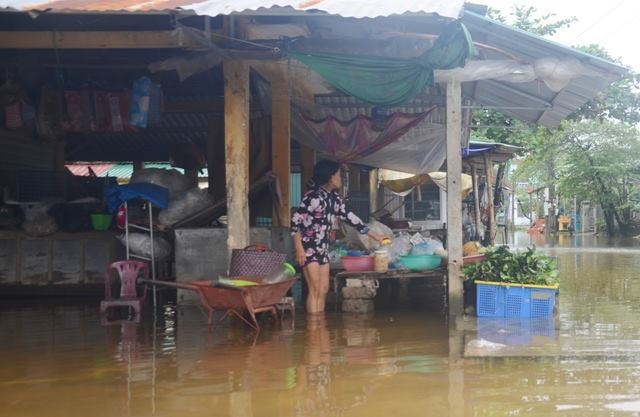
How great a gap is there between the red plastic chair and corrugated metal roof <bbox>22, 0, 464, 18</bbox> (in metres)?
3.25

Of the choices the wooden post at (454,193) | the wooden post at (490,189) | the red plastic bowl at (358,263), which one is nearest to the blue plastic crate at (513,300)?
the wooden post at (454,193)

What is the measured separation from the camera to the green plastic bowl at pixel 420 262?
28.3 feet

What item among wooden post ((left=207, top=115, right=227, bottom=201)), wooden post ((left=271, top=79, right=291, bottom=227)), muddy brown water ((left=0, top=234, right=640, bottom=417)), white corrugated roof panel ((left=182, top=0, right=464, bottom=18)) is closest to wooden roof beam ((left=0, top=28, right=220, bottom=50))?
white corrugated roof panel ((left=182, top=0, right=464, bottom=18))

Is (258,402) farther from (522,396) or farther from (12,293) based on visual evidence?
(12,293)

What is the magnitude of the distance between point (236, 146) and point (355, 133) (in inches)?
112

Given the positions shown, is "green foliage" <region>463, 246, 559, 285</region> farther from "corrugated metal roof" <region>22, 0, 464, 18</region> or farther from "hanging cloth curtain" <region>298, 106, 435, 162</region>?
"corrugated metal roof" <region>22, 0, 464, 18</region>

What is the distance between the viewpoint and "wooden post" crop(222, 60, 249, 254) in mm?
7766

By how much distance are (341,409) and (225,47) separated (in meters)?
4.57

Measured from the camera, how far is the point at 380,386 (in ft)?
16.2

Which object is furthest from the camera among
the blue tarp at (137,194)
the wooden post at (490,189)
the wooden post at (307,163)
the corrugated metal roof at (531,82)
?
the wooden post at (490,189)

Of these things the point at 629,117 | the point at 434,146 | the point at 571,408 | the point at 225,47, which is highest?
the point at 629,117

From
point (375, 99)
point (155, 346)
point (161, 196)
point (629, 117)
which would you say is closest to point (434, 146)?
point (375, 99)

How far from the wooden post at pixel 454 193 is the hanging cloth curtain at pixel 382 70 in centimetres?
77

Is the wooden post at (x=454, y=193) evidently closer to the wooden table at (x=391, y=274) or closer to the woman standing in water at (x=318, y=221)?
the wooden table at (x=391, y=274)
